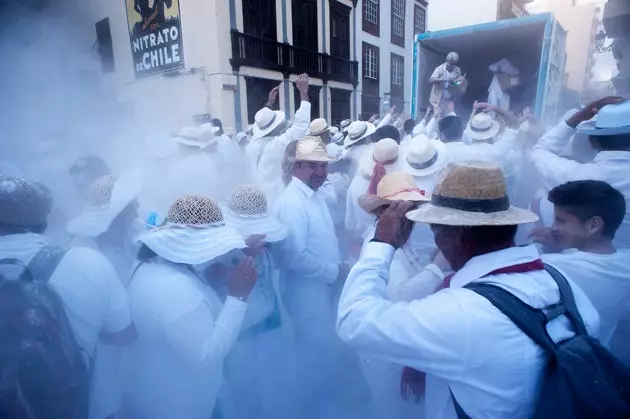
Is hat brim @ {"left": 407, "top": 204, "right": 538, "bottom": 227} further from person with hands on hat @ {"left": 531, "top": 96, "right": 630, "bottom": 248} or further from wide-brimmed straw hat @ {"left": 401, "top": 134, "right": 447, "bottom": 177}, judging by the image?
wide-brimmed straw hat @ {"left": 401, "top": 134, "right": 447, "bottom": 177}

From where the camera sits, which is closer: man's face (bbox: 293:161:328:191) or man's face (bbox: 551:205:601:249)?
man's face (bbox: 551:205:601:249)

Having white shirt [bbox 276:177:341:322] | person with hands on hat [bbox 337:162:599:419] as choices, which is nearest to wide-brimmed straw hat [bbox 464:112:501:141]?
white shirt [bbox 276:177:341:322]

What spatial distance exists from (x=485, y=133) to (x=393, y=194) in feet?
11.1

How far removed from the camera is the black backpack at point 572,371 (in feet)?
2.99

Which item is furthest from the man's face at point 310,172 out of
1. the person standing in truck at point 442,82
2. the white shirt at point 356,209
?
the person standing in truck at point 442,82

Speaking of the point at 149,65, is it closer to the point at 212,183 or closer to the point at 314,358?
the point at 212,183

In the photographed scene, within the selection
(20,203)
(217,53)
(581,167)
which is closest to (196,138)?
(20,203)

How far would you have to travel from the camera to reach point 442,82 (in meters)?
6.57

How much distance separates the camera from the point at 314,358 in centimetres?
269

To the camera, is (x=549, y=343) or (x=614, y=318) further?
(x=614, y=318)

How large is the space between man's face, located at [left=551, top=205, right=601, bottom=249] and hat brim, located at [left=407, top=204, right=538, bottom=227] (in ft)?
2.53

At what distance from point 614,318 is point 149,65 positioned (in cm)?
1272

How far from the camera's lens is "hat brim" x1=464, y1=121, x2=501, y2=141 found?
460cm

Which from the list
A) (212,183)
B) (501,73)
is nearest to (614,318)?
(212,183)
